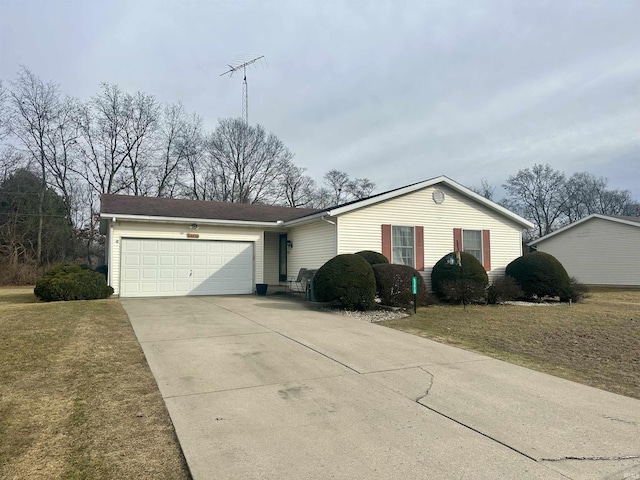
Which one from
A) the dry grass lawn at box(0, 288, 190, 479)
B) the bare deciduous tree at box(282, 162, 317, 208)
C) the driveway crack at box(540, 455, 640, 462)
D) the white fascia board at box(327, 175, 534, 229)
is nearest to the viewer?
the dry grass lawn at box(0, 288, 190, 479)

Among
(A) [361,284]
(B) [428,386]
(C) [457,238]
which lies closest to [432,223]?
(C) [457,238]

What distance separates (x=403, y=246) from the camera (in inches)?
594

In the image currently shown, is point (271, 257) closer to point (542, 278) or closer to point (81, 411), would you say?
point (542, 278)

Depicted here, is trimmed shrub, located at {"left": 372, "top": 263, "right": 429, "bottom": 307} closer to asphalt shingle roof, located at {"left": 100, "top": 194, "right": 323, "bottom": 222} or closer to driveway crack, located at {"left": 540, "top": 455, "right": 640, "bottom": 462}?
asphalt shingle roof, located at {"left": 100, "top": 194, "right": 323, "bottom": 222}

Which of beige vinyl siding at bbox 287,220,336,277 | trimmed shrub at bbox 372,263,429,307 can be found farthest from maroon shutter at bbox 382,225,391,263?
trimmed shrub at bbox 372,263,429,307

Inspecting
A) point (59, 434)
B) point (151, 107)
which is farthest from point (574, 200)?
point (59, 434)

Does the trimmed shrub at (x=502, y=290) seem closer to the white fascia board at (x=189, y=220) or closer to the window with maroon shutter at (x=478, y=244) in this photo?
the window with maroon shutter at (x=478, y=244)

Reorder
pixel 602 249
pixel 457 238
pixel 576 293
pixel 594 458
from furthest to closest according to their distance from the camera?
pixel 602 249 < pixel 457 238 < pixel 576 293 < pixel 594 458

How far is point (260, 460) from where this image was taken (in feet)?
10.0

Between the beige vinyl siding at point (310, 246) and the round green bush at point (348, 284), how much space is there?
106 inches

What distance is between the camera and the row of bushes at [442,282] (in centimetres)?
1099

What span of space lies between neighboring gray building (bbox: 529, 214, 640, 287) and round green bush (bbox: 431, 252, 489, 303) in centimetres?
1362

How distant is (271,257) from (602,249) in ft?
61.3

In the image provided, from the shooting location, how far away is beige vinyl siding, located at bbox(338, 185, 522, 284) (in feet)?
46.8
